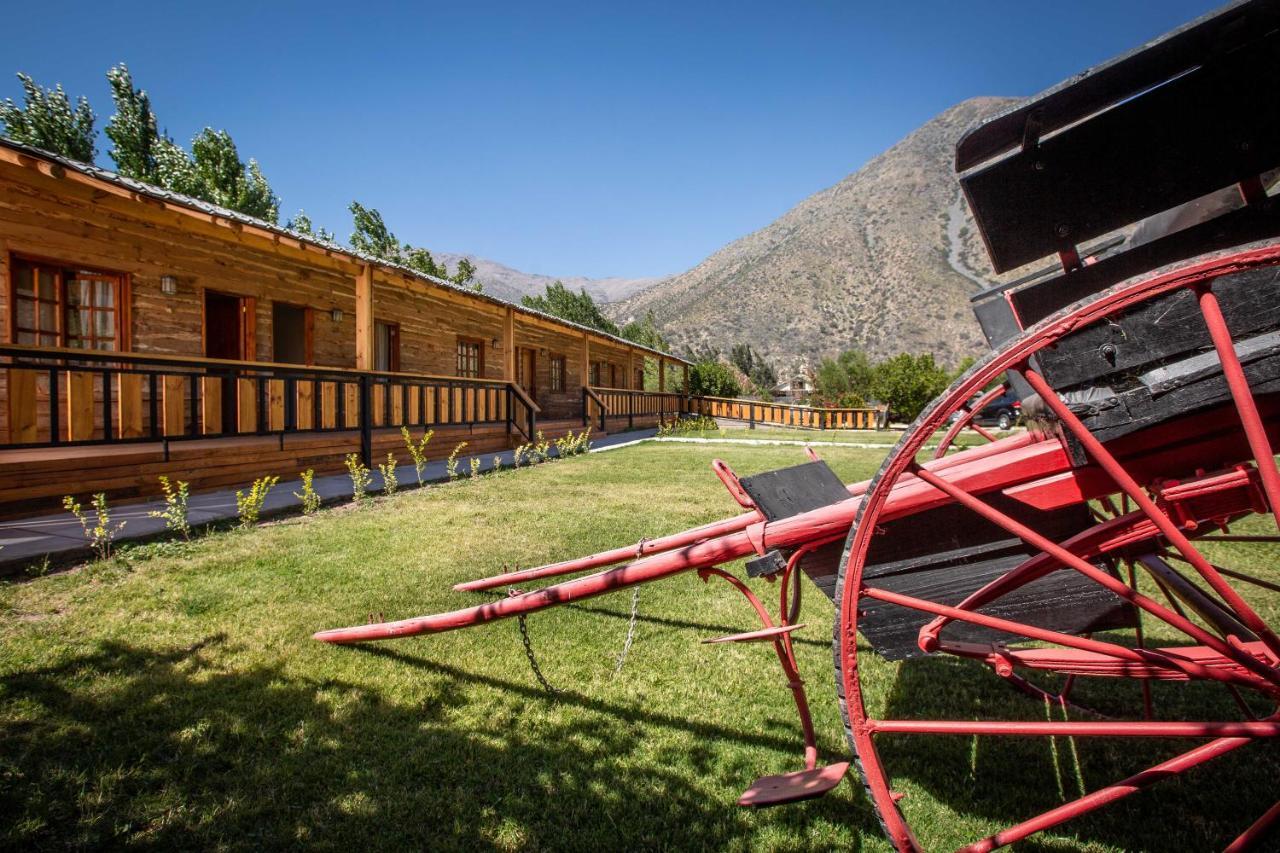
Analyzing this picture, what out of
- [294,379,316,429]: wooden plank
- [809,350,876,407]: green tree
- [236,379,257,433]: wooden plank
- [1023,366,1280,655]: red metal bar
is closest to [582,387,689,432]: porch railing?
[294,379,316,429]: wooden plank

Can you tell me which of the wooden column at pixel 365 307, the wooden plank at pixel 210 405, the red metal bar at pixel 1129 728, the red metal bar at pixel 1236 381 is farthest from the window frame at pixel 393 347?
the red metal bar at pixel 1236 381

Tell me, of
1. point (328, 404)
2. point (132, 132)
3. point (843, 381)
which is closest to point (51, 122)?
point (132, 132)

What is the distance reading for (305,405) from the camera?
25.5 ft

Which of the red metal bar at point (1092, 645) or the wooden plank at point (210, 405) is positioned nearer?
the red metal bar at point (1092, 645)

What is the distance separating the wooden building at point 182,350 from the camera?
19.0ft

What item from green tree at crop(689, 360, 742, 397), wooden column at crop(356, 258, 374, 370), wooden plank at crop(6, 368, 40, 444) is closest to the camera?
wooden plank at crop(6, 368, 40, 444)

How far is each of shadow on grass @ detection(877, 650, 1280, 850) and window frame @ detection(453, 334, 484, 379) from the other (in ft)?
44.1

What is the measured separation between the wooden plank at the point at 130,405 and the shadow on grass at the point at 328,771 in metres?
4.44

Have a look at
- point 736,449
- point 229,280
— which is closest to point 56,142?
point 229,280

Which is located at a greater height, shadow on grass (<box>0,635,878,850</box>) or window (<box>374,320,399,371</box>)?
window (<box>374,320,399,371</box>)

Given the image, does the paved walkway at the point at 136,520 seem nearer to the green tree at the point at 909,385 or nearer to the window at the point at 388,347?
the window at the point at 388,347

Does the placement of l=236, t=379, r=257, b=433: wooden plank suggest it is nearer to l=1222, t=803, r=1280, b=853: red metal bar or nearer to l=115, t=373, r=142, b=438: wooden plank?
l=115, t=373, r=142, b=438: wooden plank

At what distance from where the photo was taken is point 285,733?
7.64ft

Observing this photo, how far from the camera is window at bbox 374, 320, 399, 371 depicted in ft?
41.4
